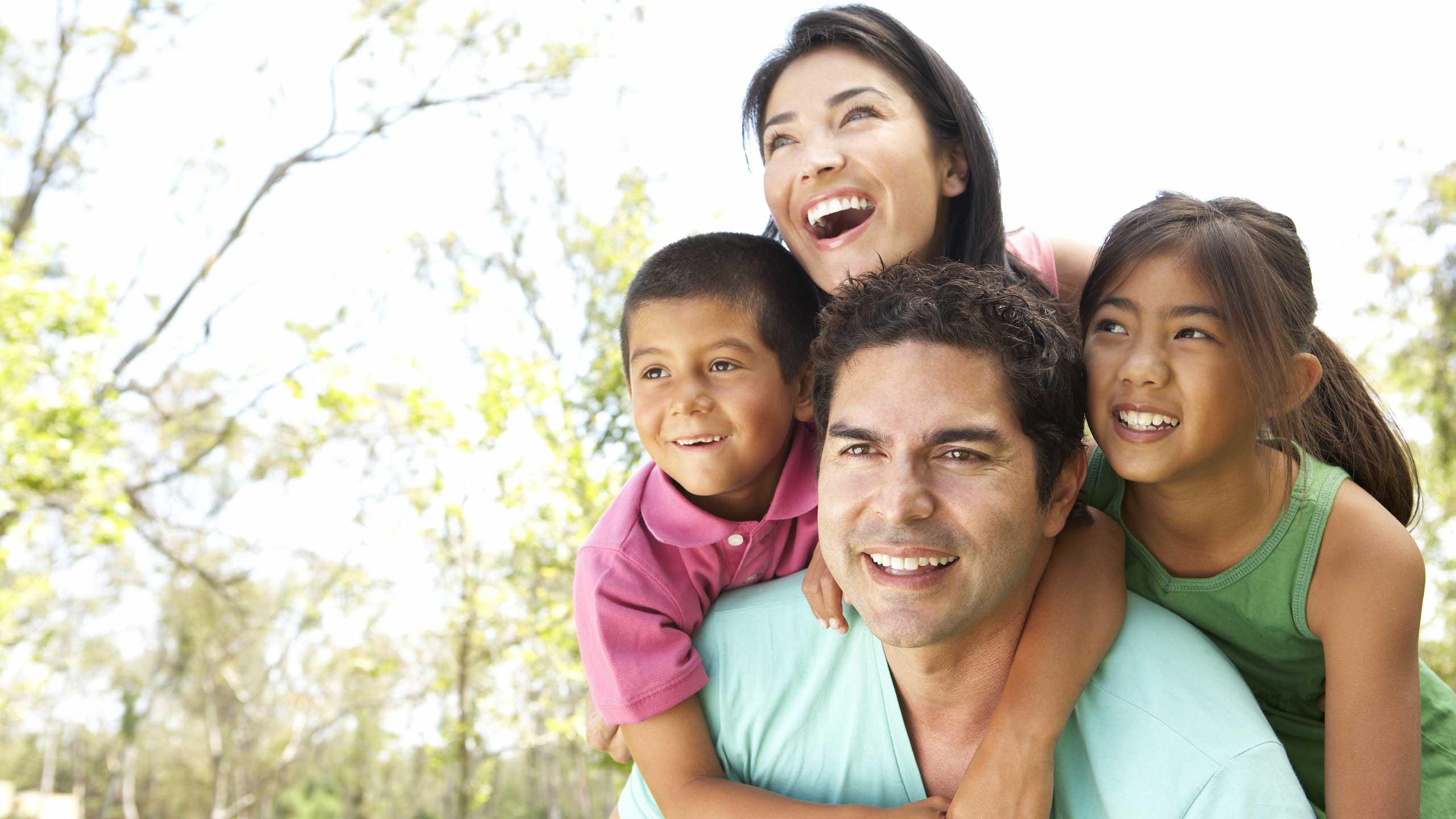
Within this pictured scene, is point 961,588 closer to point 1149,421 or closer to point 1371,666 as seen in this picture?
point 1149,421

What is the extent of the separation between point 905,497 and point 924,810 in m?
0.57

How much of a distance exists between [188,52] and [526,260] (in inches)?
204

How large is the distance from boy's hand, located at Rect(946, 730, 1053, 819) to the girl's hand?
42 millimetres

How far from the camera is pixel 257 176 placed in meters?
12.9

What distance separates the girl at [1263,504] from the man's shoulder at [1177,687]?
17 cm

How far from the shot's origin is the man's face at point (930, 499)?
2.06 meters

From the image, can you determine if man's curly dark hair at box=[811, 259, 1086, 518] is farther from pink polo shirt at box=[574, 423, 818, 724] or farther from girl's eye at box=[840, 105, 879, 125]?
girl's eye at box=[840, 105, 879, 125]

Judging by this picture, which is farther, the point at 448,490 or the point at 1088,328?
the point at 448,490

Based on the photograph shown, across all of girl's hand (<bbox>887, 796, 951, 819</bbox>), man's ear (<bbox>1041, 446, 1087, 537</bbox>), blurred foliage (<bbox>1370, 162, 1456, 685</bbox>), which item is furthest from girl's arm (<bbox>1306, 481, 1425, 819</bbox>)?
blurred foliage (<bbox>1370, 162, 1456, 685</bbox>)

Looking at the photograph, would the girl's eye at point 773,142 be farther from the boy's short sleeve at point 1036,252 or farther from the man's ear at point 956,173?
the boy's short sleeve at point 1036,252

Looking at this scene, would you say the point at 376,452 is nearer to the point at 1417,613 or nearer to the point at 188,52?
the point at 188,52

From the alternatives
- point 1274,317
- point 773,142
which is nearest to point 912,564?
point 1274,317

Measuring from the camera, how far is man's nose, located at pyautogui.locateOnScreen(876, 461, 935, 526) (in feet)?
6.67

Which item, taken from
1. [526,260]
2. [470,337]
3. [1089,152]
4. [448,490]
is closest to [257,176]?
[470,337]
